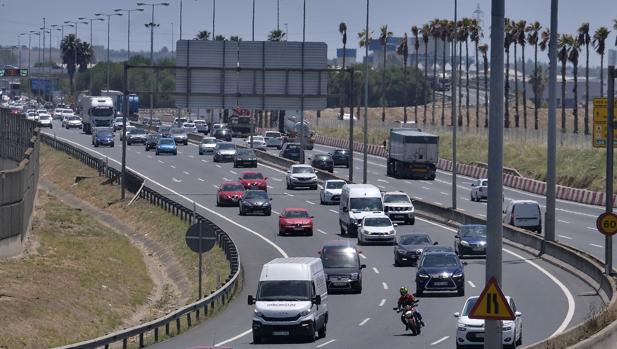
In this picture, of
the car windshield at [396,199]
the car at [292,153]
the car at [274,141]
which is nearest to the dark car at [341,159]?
the car at [292,153]

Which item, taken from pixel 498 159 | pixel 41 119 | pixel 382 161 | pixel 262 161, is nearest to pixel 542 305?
pixel 498 159

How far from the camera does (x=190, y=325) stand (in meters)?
38.8

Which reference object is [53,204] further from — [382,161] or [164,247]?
[382,161]

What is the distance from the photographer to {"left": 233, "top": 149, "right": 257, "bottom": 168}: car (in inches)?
4033

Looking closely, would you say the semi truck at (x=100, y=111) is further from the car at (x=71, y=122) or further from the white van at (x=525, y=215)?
the white van at (x=525, y=215)

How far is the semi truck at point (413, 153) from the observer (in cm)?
9450

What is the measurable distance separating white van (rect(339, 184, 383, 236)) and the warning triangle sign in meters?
42.6

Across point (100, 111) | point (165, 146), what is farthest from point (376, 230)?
point (100, 111)

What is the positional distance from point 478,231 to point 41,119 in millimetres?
116936

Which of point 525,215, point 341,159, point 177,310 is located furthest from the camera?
point 341,159

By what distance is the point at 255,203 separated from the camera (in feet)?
237

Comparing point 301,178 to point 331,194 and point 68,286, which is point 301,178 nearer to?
point 331,194

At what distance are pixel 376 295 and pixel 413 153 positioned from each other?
53.3m

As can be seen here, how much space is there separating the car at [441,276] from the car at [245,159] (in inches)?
2339
